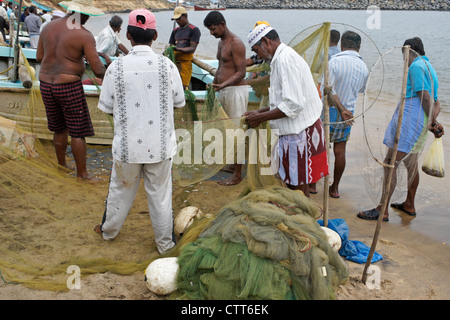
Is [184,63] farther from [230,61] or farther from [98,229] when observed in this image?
[98,229]

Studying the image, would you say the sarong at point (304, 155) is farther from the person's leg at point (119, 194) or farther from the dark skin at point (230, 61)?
the dark skin at point (230, 61)

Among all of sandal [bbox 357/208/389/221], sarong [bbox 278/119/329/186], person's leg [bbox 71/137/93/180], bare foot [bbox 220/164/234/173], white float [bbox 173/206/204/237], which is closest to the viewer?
sarong [bbox 278/119/329/186]

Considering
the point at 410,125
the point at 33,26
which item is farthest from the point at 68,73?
the point at 33,26

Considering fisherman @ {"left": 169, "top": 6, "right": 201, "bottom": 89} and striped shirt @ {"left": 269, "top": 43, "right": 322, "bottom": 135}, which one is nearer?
striped shirt @ {"left": 269, "top": 43, "right": 322, "bottom": 135}

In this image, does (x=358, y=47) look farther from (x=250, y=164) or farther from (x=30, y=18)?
(x=30, y=18)

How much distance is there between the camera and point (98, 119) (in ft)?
20.1

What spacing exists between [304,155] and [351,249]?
36.7 inches

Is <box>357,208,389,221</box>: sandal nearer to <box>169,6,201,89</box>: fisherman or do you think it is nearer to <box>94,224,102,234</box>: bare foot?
<box>94,224,102,234</box>: bare foot

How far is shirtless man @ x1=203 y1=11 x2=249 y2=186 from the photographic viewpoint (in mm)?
4896

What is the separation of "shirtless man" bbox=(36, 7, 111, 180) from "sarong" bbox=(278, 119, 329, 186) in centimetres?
228

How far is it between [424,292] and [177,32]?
4.82m

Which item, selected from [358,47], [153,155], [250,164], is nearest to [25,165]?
[153,155]

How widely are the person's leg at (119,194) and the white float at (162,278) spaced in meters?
0.77

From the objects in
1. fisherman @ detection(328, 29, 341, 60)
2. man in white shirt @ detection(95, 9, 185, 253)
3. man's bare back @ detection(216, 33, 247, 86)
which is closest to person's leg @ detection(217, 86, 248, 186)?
man's bare back @ detection(216, 33, 247, 86)
